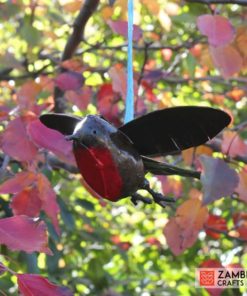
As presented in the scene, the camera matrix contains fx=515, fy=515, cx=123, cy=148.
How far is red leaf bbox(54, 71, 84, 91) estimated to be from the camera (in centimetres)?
98

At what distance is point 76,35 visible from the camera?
3.26 feet

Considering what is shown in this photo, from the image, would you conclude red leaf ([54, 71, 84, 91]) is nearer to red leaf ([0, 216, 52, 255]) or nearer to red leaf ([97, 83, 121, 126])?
red leaf ([97, 83, 121, 126])

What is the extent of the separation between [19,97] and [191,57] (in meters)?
0.41

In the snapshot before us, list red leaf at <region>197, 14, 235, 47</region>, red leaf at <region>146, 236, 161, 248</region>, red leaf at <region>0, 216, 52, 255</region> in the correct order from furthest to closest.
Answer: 1. red leaf at <region>146, 236, 161, 248</region>
2. red leaf at <region>197, 14, 235, 47</region>
3. red leaf at <region>0, 216, 52, 255</region>

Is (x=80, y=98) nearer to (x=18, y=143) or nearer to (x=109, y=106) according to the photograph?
(x=109, y=106)

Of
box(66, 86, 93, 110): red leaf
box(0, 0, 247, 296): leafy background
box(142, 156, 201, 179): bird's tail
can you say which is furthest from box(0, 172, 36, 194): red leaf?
box(66, 86, 93, 110): red leaf

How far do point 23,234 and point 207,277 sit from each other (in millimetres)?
467

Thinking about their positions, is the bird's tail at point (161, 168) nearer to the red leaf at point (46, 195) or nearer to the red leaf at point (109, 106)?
the red leaf at point (46, 195)

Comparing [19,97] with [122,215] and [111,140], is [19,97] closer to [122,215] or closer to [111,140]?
[111,140]

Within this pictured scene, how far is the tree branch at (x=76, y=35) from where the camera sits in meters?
0.90

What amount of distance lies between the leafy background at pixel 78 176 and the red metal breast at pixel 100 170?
0.41 feet

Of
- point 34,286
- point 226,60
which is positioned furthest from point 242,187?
point 34,286

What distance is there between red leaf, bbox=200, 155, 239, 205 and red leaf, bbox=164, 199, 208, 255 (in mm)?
161

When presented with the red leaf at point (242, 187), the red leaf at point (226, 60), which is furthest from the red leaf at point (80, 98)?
the red leaf at point (242, 187)
